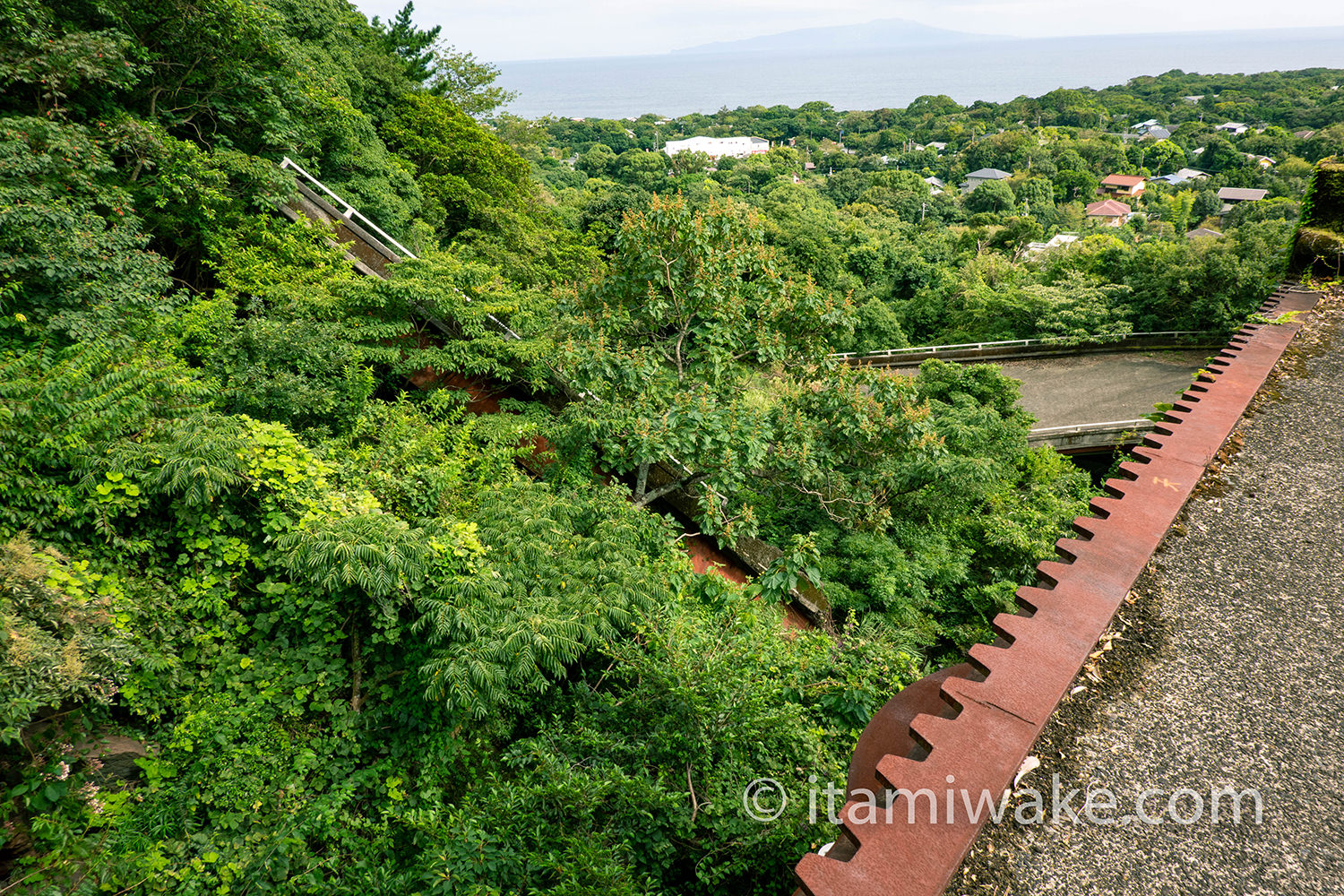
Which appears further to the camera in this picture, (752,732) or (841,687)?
(841,687)

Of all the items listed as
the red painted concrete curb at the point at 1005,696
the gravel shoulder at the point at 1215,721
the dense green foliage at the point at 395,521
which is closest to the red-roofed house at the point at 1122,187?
the dense green foliage at the point at 395,521

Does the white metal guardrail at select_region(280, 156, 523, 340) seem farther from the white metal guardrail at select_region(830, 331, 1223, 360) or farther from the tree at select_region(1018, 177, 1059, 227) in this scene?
the tree at select_region(1018, 177, 1059, 227)

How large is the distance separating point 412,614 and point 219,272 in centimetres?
723

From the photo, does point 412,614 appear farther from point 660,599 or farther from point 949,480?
point 949,480

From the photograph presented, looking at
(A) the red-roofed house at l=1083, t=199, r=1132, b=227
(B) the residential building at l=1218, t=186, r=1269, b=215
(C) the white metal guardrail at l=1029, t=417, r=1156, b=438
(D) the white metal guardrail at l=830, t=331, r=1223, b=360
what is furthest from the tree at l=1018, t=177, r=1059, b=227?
(C) the white metal guardrail at l=1029, t=417, r=1156, b=438

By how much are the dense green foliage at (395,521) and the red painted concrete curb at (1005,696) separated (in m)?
1.42

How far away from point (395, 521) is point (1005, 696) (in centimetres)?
461

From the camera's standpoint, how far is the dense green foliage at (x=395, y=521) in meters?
3.96

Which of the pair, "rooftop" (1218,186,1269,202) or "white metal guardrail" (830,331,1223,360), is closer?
"white metal guardrail" (830,331,1223,360)

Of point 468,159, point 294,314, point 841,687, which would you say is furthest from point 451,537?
point 468,159

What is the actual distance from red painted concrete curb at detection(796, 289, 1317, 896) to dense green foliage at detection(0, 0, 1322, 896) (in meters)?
1.42

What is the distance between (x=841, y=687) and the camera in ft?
16.3

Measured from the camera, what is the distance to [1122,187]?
83188 mm

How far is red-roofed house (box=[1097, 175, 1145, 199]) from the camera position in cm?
8250
